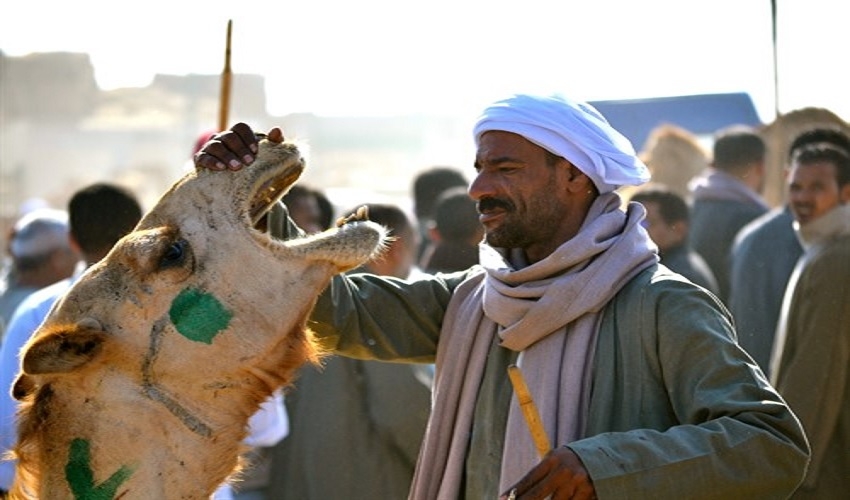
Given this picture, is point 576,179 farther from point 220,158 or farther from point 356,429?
point 356,429

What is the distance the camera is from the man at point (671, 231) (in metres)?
8.02

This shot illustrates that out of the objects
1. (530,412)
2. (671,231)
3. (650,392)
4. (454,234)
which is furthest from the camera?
(671,231)

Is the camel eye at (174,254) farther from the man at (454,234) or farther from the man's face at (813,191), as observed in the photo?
the man's face at (813,191)

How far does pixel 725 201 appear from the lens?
9.31 metres

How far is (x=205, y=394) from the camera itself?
3.94 m

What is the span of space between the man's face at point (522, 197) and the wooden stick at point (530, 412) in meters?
0.70

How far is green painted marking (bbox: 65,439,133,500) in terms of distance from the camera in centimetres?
383

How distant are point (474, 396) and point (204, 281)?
77 centimetres

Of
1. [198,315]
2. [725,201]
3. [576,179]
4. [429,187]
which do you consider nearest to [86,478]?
[198,315]

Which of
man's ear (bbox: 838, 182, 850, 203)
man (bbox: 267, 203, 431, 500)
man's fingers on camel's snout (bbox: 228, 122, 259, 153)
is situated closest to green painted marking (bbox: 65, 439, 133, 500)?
man's fingers on camel's snout (bbox: 228, 122, 259, 153)

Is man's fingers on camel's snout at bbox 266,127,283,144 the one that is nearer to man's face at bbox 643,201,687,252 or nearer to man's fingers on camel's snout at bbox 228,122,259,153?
man's fingers on camel's snout at bbox 228,122,259,153

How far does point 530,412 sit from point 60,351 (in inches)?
42.5

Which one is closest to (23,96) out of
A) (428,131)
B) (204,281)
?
(428,131)

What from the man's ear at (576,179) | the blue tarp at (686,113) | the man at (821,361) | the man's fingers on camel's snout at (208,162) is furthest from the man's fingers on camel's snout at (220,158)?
the blue tarp at (686,113)
